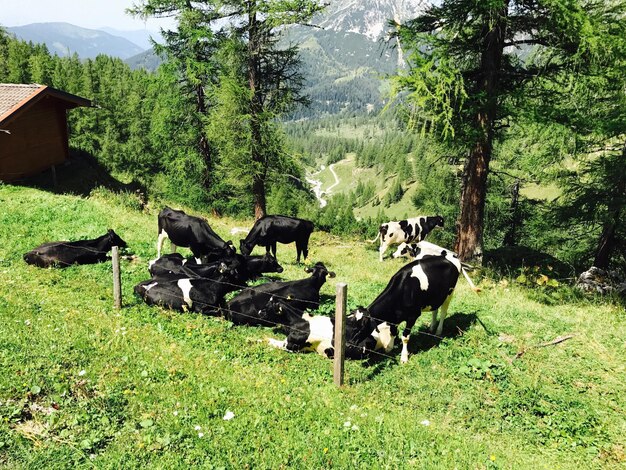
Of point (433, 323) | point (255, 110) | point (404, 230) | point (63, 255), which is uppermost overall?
point (255, 110)

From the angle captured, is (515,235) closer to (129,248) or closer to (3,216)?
(129,248)

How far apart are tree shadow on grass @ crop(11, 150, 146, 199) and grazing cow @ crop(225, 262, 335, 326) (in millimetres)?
16630

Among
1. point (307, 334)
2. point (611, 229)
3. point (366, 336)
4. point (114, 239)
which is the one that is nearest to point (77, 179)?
point (114, 239)

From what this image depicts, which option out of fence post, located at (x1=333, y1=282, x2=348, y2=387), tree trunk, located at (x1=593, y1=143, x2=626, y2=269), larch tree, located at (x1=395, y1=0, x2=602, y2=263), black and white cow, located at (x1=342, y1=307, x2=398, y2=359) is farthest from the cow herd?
tree trunk, located at (x1=593, y1=143, x2=626, y2=269)

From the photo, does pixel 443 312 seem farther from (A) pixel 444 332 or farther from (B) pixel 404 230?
(B) pixel 404 230

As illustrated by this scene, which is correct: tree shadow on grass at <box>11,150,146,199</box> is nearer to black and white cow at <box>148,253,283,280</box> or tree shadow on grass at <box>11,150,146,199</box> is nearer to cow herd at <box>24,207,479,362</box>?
cow herd at <box>24,207,479,362</box>

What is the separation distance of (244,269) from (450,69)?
25.9ft

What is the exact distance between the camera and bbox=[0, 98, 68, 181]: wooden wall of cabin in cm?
2297

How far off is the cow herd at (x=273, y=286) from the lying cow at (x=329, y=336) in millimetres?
20

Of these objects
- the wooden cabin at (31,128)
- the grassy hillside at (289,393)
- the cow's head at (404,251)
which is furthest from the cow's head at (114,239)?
the wooden cabin at (31,128)

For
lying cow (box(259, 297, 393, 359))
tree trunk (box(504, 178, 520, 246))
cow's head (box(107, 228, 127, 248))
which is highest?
cow's head (box(107, 228, 127, 248))

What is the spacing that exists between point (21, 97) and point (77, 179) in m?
5.49

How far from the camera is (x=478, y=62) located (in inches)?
567

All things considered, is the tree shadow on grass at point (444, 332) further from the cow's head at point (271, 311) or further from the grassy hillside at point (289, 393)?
the cow's head at point (271, 311)
